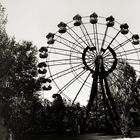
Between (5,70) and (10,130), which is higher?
(5,70)

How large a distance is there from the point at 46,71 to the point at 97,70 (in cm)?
669

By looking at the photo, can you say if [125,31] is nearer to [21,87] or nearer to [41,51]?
[41,51]

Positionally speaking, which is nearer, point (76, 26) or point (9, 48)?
point (76, 26)

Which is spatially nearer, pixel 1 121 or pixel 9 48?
pixel 1 121

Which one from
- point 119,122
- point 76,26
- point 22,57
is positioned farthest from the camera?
point 22,57

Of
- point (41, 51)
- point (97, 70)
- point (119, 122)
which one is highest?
point (41, 51)

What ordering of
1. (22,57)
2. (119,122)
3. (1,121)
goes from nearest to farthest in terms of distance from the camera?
(119,122)
(1,121)
(22,57)

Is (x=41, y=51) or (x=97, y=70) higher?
(x=41, y=51)

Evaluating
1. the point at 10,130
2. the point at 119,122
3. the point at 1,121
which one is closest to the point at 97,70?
the point at 119,122

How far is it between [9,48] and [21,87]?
521 centimetres

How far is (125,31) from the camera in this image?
122 feet

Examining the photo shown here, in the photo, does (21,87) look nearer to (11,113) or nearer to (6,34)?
(11,113)

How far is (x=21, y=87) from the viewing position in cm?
4300

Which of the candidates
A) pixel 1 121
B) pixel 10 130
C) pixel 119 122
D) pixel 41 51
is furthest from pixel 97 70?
pixel 10 130
